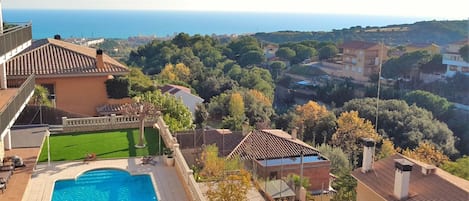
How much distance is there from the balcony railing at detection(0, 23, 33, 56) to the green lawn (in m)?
4.15

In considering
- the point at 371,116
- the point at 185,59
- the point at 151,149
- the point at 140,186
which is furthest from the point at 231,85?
the point at 140,186

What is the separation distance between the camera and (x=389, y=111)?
Result: 41562mm

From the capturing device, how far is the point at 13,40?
14.3m

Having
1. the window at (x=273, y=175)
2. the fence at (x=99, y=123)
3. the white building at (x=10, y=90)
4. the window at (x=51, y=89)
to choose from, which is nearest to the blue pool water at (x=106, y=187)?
the white building at (x=10, y=90)

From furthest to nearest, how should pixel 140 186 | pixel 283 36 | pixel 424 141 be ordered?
pixel 283 36 < pixel 424 141 < pixel 140 186

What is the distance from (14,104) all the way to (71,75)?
8761mm

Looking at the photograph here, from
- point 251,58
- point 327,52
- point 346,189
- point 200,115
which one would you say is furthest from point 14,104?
point 327,52

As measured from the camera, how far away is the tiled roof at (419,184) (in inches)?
439

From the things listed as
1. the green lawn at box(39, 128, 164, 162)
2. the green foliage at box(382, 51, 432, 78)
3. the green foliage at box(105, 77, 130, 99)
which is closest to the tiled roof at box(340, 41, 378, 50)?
the green foliage at box(382, 51, 432, 78)

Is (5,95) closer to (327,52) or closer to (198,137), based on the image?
(198,137)

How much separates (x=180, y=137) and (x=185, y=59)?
41382 mm

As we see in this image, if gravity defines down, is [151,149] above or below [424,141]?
above

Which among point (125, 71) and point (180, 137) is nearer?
point (180, 137)

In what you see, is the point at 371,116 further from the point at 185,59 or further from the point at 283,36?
the point at 283,36
